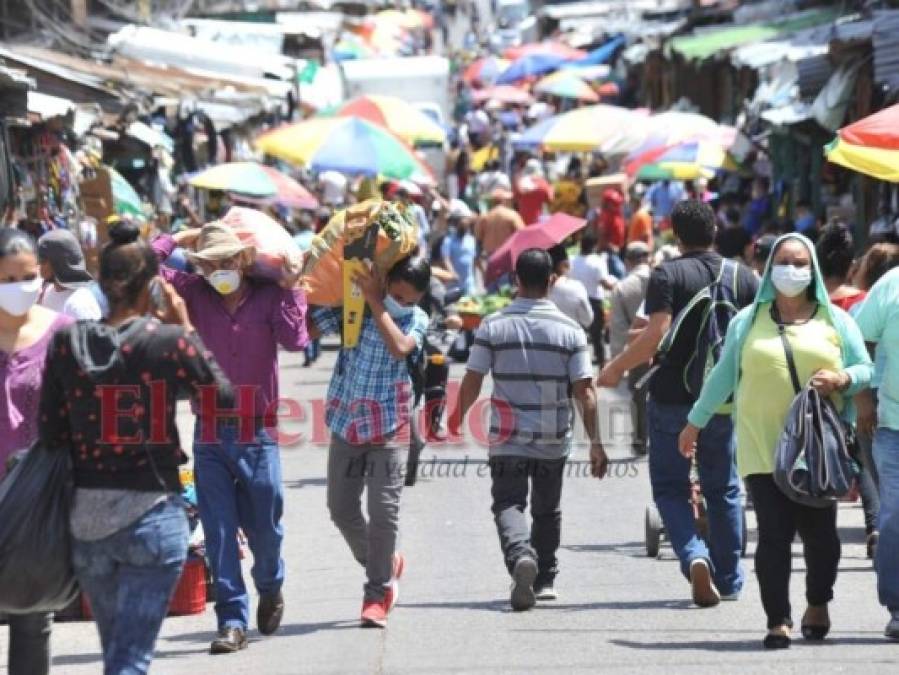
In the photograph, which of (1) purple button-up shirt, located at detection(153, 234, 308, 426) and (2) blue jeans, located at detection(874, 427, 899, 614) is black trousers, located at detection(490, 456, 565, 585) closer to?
(1) purple button-up shirt, located at detection(153, 234, 308, 426)

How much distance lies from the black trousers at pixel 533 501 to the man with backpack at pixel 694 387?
484mm

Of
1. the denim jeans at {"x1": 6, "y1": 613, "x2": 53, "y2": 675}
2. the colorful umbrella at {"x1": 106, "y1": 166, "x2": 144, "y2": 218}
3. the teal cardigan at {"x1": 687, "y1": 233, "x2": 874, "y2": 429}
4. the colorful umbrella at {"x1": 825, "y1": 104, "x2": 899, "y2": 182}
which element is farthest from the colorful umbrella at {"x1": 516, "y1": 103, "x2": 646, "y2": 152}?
the denim jeans at {"x1": 6, "y1": 613, "x2": 53, "y2": 675}

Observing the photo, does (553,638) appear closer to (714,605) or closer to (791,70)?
(714,605)

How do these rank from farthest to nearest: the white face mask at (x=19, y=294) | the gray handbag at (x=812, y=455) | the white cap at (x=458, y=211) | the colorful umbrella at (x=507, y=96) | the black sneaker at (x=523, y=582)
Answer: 1. the colorful umbrella at (x=507, y=96)
2. the white cap at (x=458, y=211)
3. the black sneaker at (x=523, y=582)
4. the gray handbag at (x=812, y=455)
5. the white face mask at (x=19, y=294)

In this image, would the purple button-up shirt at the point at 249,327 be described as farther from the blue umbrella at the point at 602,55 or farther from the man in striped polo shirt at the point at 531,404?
the blue umbrella at the point at 602,55

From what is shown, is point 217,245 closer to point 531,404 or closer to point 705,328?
point 531,404

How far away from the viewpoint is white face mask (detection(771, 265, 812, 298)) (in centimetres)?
813

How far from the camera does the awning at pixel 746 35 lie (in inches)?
1021

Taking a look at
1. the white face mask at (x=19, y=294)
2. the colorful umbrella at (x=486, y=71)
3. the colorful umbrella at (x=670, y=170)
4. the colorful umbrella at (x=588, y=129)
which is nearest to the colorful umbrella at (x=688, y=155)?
the colorful umbrella at (x=670, y=170)

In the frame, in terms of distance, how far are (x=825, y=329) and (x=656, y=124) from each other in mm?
17669

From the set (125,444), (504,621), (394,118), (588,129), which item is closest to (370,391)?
(504,621)

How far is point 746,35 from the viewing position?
26.8m

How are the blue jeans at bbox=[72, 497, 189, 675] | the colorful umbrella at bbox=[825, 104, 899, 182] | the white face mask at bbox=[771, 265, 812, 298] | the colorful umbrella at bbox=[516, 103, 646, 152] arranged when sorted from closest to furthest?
the blue jeans at bbox=[72, 497, 189, 675] < the white face mask at bbox=[771, 265, 812, 298] < the colorful umbrella at bbox=[825, 104, 899, 182] < the colorful umbrella at bbox=[516, 103, 646, 152]

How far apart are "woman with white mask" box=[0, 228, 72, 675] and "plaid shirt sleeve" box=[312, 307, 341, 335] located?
1605 millimetres
